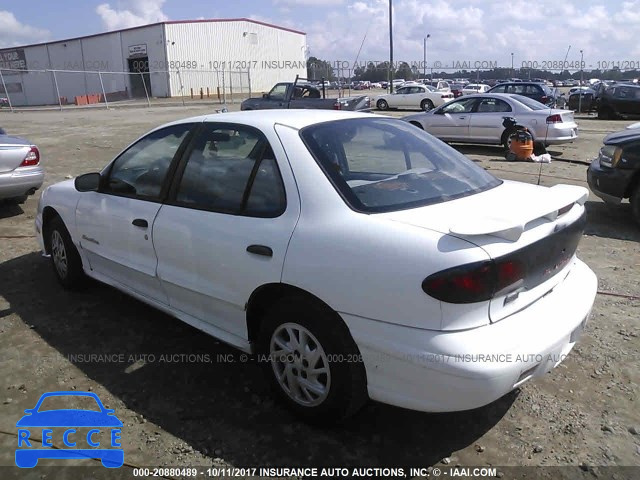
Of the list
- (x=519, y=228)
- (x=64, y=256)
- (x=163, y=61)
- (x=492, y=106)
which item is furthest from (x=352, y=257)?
(x=163, y=61)

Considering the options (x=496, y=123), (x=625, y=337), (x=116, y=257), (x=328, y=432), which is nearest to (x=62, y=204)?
(x=116, y=257)

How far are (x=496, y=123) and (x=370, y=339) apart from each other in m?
11.5

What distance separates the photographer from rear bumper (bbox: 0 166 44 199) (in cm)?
675

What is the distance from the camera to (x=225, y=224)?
295cm

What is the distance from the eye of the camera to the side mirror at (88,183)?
4.00m

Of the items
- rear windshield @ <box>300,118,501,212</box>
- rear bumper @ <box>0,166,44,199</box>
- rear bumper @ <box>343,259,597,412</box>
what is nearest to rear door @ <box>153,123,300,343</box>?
rear windshield @ <box>300,118,501,212</box>

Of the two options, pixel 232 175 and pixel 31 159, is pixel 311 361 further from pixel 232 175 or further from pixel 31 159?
pixel 31 159

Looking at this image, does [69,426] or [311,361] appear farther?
[69,426]

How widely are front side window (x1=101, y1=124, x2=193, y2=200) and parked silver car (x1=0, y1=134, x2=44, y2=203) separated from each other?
365 centimetres

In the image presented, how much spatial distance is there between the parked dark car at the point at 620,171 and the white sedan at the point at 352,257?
3760 millimetres

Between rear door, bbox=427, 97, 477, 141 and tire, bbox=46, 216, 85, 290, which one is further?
rear door, bbox=427, 97, 477, 141

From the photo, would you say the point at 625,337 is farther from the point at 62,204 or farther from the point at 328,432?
the point at 62,204

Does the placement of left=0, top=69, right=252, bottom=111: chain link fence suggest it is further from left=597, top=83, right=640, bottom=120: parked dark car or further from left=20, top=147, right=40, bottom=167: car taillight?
left=20, top=147, right=40, bottom=167: car taillight

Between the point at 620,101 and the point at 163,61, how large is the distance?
36.2 metres
